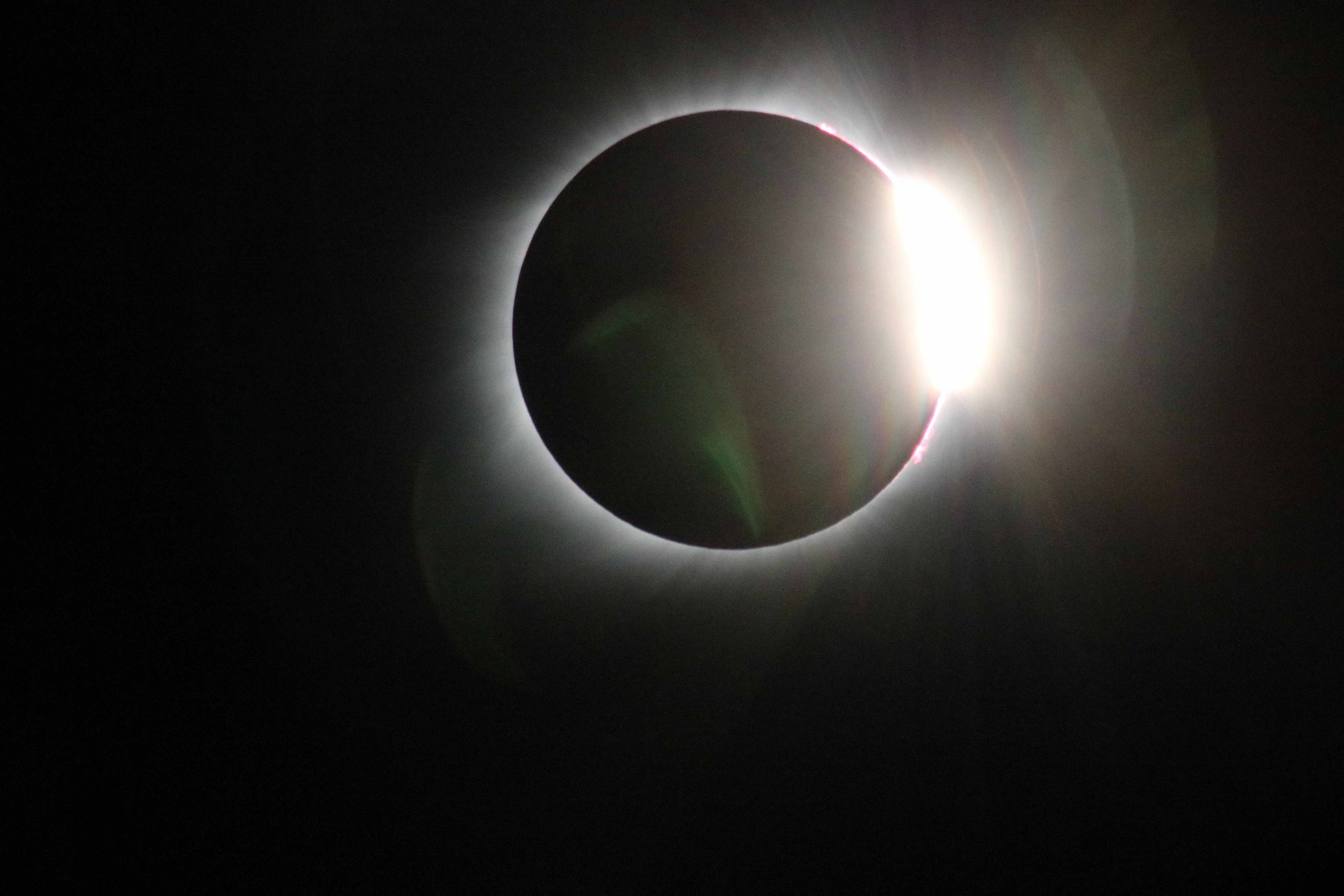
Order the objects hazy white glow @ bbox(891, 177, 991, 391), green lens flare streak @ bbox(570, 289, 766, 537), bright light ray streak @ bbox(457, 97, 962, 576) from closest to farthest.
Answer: green lens flare streak @ bbox(570, 289, 766, 537) < hazy white glow @ bbox(891, 177, 991, 391) < bright light ray streak @ bbox(457, 97, 962, 576)

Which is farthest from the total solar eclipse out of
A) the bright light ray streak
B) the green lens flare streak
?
the bright light ray streak

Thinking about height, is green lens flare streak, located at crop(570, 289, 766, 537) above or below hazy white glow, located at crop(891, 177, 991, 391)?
below

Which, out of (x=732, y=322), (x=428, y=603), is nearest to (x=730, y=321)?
(x=732, y=322)

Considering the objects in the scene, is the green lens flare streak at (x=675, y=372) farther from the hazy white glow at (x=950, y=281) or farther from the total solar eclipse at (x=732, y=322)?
the hazy white glow at (x=950, y=281)

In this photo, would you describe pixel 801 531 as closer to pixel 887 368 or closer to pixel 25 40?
pixel 887 368

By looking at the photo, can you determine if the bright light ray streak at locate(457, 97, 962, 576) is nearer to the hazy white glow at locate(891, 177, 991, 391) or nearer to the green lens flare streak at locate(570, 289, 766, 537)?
the hazy white glow at locate(891, 177, 991, 391)

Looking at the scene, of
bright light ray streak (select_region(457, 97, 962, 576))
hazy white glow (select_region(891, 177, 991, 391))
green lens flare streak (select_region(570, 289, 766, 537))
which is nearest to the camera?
green lens flare streak (select_region(570, 289, 766, 537))

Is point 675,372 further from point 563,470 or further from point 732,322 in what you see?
point 563,470

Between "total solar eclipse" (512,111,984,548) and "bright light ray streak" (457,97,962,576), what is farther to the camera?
"bright light ray streak" (457,97,962,576)
